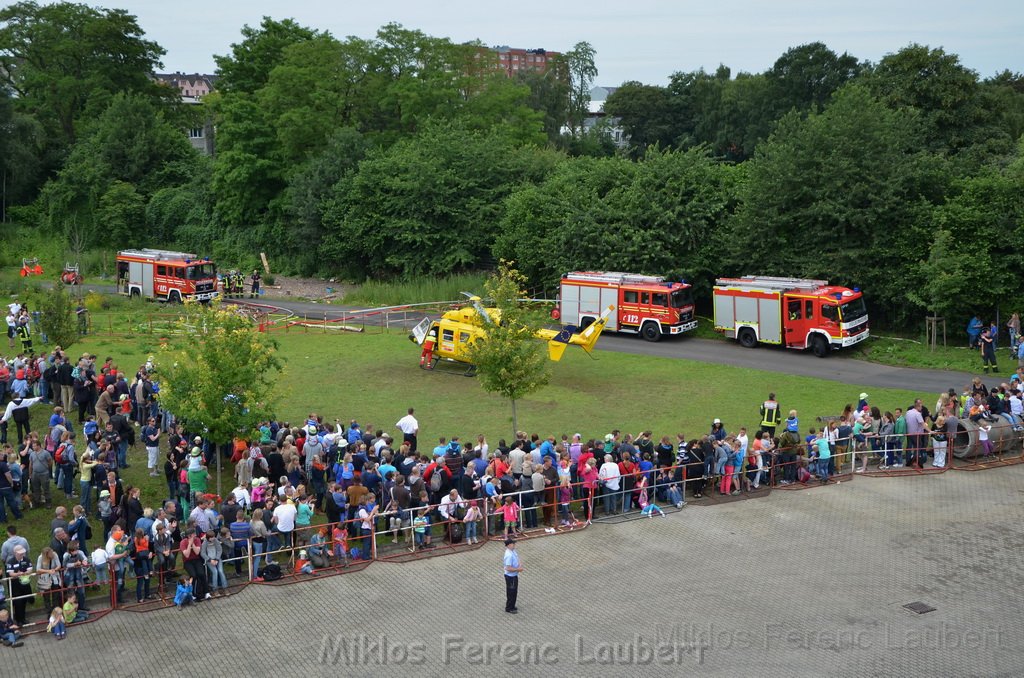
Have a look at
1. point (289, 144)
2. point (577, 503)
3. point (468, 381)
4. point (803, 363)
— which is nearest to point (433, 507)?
point (577, 503)

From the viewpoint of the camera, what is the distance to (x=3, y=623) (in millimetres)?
14078

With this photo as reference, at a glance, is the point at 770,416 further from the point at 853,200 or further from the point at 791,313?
the point at 853,200

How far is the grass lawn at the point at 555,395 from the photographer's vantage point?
26812 mm

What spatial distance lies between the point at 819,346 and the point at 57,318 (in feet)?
89.5

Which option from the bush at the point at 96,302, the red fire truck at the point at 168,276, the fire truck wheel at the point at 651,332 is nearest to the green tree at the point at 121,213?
the red fire truck at the point at 168,276

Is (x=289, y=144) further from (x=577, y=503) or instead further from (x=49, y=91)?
(x=577, y=503)

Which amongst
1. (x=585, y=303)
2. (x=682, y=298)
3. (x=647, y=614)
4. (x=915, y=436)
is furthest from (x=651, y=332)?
(x=647, y=614)

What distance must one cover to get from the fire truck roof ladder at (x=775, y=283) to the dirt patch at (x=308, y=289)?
22.0 m

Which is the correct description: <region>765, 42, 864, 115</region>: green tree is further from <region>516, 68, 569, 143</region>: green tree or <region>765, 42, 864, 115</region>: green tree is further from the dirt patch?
the dirt patch

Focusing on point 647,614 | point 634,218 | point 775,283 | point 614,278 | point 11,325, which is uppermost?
point 634,218

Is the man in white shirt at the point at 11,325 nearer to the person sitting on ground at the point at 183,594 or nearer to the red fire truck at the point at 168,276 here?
the red fire truck at the point at 168,276

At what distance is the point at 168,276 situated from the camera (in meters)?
48.9

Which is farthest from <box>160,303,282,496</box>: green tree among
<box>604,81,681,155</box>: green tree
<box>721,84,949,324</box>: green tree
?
<box>604,81,681,155</box>: green tree

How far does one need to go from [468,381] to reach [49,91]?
6331 cm
